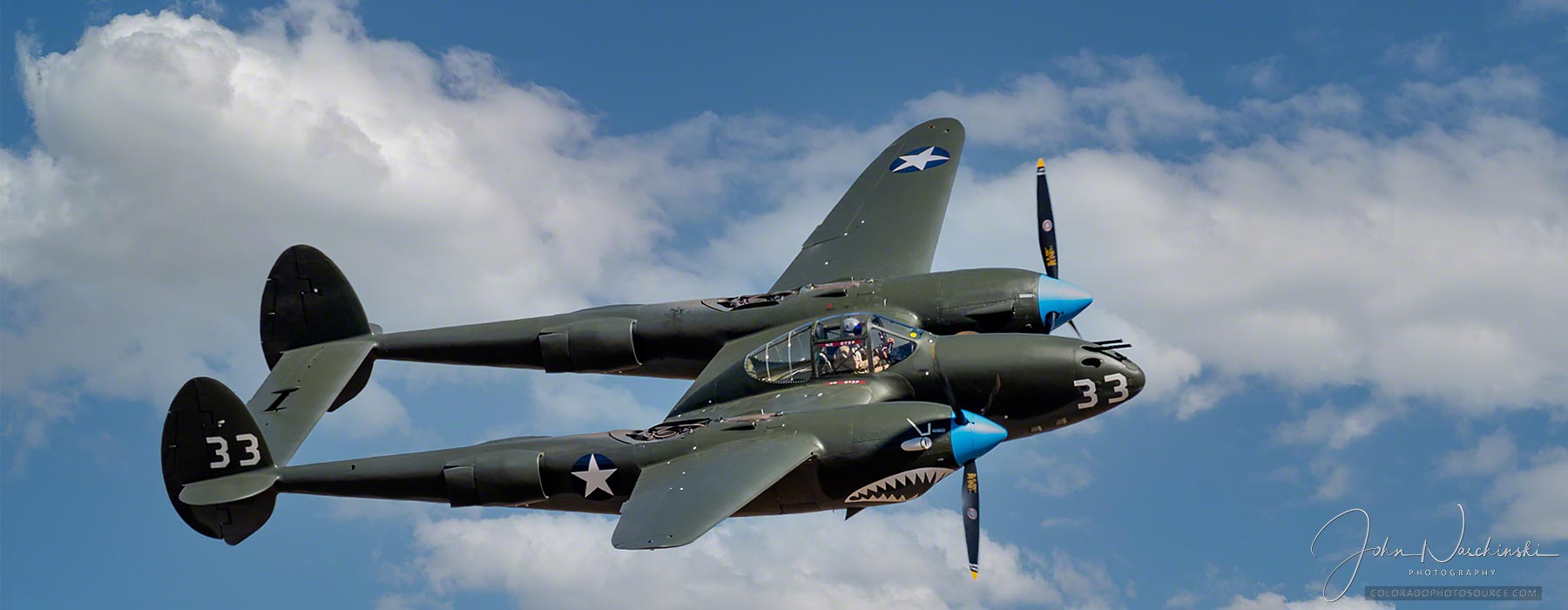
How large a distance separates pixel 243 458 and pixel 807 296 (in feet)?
36.5

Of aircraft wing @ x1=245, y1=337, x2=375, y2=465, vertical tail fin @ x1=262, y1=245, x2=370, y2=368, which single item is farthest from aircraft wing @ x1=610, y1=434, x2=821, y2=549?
vertical tail fin @ x1=262, y1=245, x2=370, y2=368

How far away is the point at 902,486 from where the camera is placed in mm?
25266

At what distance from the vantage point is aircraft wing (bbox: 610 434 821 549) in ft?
77.9

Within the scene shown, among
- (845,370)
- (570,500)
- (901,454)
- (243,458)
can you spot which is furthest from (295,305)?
(901,454)

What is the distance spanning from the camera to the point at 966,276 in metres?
30.7

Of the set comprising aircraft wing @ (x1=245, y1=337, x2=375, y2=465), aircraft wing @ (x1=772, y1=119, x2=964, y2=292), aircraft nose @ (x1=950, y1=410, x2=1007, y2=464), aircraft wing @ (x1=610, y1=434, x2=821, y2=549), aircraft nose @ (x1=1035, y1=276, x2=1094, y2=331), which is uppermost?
aircraft wing @ (x1=772, y1=119, x2=964, y2=292)

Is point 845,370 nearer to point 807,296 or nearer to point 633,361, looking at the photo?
point 807,296

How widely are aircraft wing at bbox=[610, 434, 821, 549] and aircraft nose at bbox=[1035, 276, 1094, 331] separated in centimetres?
694

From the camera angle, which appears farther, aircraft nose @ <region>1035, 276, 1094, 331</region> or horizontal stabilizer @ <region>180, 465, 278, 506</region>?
aircraft nose @ <region>1035, 276, 1094, 331</region>

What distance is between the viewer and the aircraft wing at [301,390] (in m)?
30.4

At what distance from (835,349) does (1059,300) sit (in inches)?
195

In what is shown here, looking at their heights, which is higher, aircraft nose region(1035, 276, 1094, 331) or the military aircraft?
aircraft nose region(1035, 276, 1094, 331)

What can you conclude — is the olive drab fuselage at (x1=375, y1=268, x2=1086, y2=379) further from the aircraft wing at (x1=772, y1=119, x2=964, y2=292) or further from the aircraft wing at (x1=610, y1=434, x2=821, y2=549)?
the aircraft wing at (x1=610, y1=434, x2=821, y2=549)

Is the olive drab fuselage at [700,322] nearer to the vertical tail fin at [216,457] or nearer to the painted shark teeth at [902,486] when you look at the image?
the painted shark teeth at [902,486]
